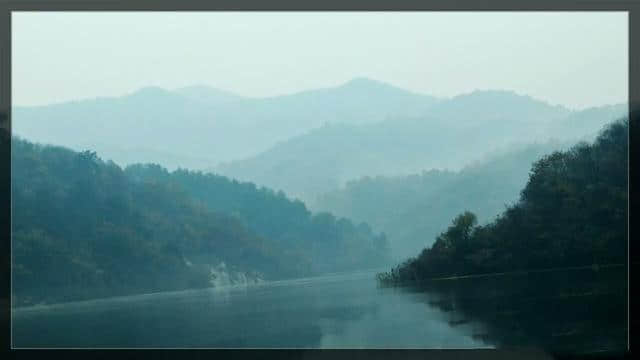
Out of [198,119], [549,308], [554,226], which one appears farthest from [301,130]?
[549,308]

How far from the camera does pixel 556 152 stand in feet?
14.3

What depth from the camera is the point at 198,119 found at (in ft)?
15.1

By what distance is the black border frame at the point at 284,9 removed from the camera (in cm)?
387

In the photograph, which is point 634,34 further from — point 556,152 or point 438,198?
point 438,198

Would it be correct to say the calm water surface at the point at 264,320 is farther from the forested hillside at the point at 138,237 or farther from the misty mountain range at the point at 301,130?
the misty mountain range at the point at 301,130

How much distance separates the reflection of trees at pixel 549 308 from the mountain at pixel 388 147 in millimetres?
A: 639

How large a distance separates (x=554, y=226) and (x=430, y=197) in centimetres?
58

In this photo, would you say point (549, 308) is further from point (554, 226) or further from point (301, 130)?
point (301, 130)

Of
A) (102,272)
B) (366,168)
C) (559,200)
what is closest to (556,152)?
(559,200)

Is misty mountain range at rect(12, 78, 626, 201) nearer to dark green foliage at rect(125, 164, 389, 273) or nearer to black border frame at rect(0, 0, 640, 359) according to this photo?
dark green foliage at rect(125, 164, 389, 273)

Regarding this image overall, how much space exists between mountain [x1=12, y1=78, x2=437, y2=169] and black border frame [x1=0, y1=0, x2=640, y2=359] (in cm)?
36

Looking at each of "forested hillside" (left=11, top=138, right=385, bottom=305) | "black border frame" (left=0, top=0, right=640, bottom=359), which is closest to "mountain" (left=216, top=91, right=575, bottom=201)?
"forested hillside" (left=11, top=138, right=385, bottom=305)

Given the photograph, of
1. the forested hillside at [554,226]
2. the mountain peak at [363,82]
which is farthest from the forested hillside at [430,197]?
the mountain peak at [363,82]

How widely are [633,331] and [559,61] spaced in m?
1.26
